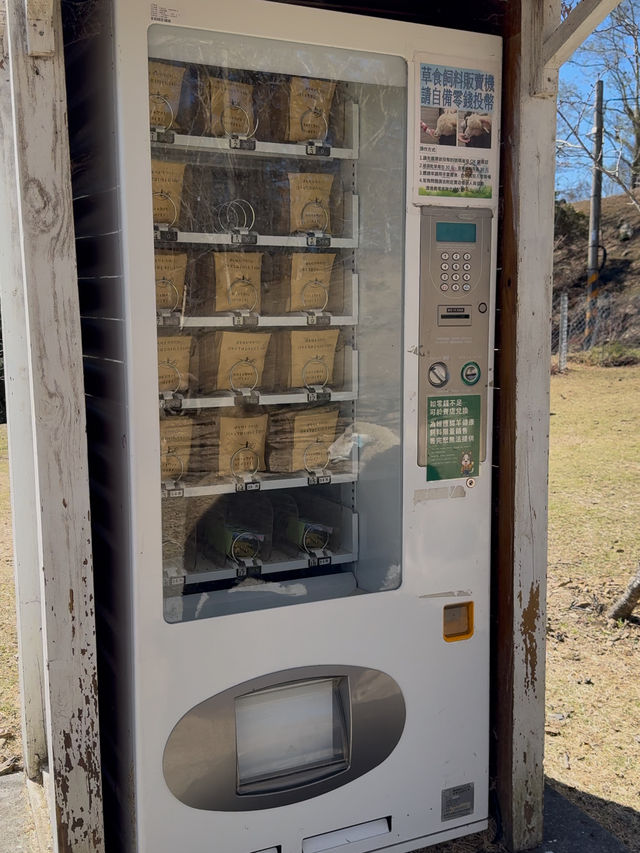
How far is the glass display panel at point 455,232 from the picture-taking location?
2.27 metres

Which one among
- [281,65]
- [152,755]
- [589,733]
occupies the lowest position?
[589,733]

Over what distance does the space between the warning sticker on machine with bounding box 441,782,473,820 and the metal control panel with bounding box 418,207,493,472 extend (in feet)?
3.04

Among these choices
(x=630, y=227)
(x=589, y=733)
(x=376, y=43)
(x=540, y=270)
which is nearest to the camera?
(x=376, y=43)

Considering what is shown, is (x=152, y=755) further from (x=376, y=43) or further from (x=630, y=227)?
(x=630, y=227)

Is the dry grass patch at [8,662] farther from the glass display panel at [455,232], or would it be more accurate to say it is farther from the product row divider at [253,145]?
the glass display panel at [455,232]

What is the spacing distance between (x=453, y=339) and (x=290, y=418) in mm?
556

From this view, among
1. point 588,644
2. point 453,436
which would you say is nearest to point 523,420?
point 453,436

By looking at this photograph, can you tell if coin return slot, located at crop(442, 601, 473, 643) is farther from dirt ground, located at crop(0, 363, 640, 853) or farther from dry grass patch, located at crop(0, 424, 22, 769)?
dry grass patch, located at crop(0, 424, 22, 769)

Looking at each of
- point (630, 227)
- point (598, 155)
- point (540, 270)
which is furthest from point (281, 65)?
point (630, 227)

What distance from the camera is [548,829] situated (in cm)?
257

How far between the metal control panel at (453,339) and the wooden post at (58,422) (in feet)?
3.04

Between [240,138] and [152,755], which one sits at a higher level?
[240,138]

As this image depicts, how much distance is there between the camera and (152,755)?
2041 millimetres

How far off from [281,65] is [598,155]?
3.48 metres
